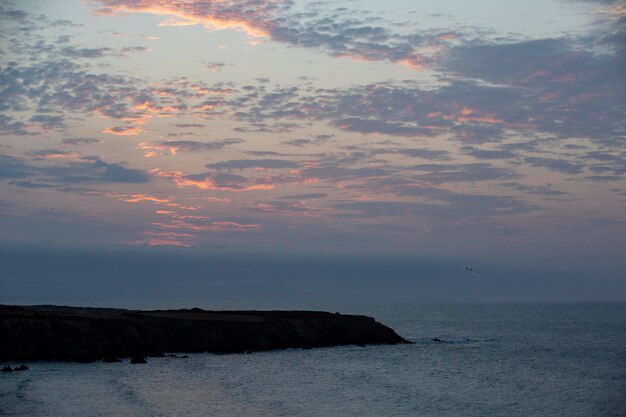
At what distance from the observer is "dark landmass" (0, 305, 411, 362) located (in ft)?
278

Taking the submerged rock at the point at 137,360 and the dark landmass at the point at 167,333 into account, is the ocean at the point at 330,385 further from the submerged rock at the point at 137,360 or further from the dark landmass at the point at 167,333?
the dark landmass at the point at 167,333

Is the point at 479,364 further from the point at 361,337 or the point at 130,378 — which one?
the point at 130,378

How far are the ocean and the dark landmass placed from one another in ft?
14.8

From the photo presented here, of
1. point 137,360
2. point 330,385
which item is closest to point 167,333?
point 137,360

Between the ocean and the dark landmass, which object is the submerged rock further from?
the dark landmass

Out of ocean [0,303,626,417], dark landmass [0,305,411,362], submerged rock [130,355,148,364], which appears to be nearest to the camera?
ocean [0,303,626,417]

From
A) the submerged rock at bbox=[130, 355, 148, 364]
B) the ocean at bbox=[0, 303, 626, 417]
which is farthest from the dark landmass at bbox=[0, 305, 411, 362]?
the ocean at bbox=[0, 303, 626, 417]

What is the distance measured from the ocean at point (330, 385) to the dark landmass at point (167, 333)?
14.8ft

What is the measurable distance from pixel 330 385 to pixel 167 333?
37536mm

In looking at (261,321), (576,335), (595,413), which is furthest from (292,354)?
(576,335)

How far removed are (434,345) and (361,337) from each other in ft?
38.0

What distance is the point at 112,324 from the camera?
92.6m

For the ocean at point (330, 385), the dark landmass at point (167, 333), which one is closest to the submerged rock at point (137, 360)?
the ocean at point (330, 385)

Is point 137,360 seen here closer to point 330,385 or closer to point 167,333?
point 167,333
